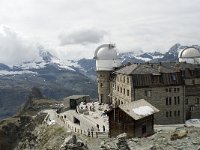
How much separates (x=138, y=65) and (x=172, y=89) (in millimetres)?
8296

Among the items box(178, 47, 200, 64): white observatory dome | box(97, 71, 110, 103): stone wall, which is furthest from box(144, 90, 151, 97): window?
box(178, 47, 200, 64): white observatory dome

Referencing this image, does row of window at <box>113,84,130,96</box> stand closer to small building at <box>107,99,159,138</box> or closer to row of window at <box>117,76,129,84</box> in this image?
row of window at <box>117,76,129,84</box>

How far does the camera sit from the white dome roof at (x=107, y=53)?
98.4 meters

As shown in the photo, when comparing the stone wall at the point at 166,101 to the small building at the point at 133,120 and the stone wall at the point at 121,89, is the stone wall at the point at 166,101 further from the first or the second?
the small building at the point at 133,120

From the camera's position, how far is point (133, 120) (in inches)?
2203

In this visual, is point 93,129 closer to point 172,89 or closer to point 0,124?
point 172,89

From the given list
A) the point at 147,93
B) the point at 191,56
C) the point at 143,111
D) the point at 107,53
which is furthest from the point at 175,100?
the point at 107,53

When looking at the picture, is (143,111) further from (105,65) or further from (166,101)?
(105,65)

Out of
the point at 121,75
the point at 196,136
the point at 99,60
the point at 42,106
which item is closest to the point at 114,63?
the point at 99,60

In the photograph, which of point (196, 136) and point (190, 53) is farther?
point (190, 53)

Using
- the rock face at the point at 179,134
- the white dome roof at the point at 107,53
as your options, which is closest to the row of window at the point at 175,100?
the white dome roof at the point at 107,53

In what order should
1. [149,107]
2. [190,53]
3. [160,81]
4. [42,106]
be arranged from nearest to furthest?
1. [149,107]
2. [160,81]
3. [190,53]
4. [42,106]

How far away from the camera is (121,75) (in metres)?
85.1

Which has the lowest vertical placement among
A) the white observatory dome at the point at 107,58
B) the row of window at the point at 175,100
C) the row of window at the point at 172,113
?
the row of window at the point at 172,113
